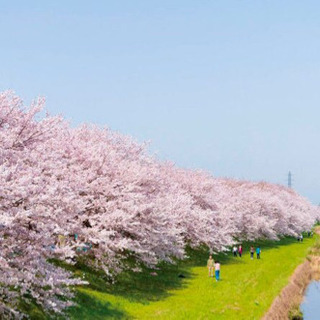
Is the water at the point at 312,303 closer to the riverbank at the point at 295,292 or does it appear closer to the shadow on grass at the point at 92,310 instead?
the riverbank at the point at 295,292

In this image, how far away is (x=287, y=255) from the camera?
2451 inches

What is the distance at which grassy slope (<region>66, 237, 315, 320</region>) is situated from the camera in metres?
24.8

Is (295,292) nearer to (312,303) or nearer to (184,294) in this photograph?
(312,303)

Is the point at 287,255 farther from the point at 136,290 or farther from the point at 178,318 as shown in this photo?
the point at 178,318

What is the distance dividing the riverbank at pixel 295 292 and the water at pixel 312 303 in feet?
1.82

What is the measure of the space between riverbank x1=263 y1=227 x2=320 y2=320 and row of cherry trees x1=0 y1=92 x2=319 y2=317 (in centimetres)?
790

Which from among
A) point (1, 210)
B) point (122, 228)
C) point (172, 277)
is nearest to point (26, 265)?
point (1, 210)

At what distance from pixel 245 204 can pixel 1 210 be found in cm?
6459

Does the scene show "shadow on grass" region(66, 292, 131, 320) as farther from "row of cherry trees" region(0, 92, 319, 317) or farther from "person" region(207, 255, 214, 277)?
"person" region(207, 255, 214, 277)

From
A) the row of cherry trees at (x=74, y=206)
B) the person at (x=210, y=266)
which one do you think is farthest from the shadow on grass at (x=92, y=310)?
the person at (x=210, y=266)

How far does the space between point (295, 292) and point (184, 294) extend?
12.2 meters

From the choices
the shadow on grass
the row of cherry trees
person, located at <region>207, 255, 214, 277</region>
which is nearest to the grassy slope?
the shadow on grass

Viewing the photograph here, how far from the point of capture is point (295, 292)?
127 ft

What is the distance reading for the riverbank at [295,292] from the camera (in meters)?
30.1
